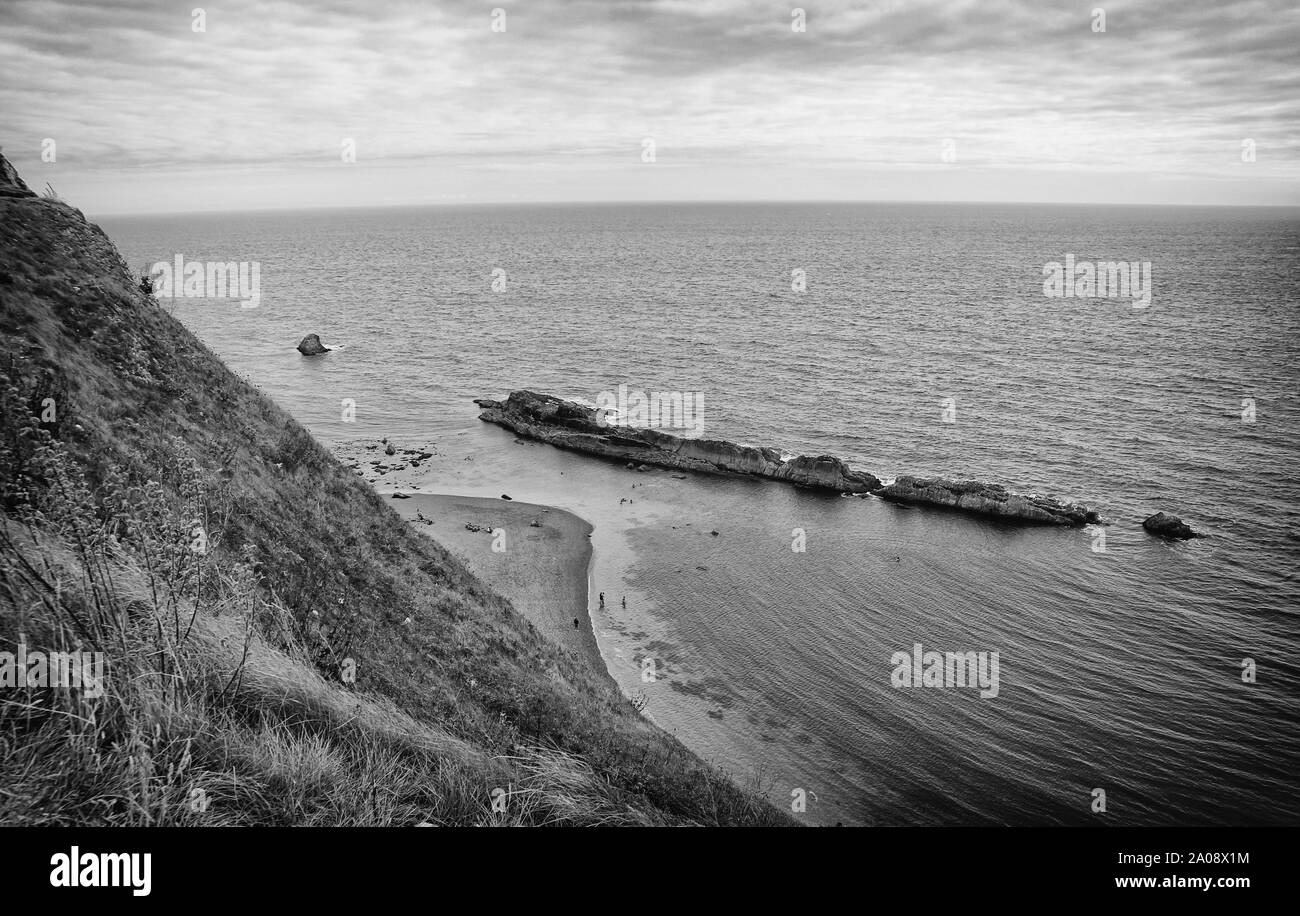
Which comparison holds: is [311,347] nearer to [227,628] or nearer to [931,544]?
[931,544]

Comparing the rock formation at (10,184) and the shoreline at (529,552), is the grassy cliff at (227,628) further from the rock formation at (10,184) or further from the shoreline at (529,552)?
the shoreline at (529,552)

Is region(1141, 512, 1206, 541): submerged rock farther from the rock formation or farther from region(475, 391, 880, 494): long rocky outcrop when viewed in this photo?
the rock formation

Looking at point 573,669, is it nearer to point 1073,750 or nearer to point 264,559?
point 264,559

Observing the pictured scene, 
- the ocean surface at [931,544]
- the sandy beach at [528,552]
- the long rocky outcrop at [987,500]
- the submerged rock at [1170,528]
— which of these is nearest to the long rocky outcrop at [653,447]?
the ocean surface at [931,544]

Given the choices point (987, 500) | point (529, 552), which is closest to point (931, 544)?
point (987, 500)

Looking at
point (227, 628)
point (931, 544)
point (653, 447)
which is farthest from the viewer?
point (653, 447)
